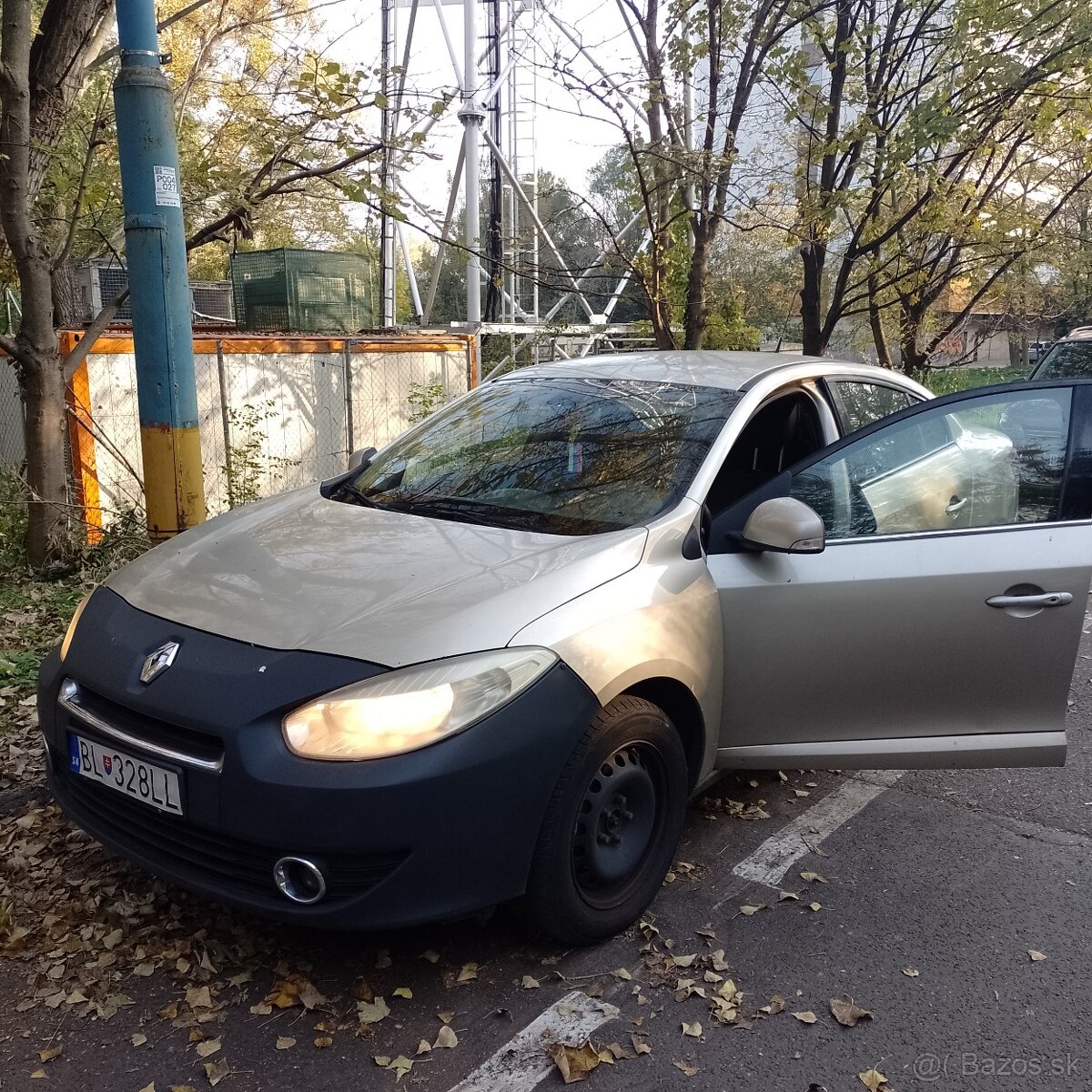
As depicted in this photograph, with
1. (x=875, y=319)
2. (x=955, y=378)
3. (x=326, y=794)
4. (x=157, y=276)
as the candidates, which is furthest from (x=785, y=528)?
(x=955, y=378)

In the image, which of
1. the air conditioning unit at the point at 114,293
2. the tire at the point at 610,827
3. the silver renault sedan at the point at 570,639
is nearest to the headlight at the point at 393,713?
the silver renault sedan at the point at 570,639

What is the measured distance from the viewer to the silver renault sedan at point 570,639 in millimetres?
2465

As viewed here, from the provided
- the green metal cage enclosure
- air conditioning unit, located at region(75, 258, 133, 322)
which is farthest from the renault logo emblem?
the green metal cage enclosure

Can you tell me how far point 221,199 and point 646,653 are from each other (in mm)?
5121

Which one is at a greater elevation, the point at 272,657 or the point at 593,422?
the point at 593,422

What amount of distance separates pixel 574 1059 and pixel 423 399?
8.71 metres

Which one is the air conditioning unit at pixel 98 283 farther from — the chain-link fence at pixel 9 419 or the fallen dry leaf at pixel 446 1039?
the fallen dry leaf at pixel 446 1039

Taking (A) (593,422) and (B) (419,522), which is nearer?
(B) (419,522)

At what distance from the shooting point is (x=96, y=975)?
282 centimetres

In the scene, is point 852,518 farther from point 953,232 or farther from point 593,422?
point 953,232

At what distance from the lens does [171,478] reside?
187 inches

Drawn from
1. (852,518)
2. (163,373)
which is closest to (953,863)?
(852,518)

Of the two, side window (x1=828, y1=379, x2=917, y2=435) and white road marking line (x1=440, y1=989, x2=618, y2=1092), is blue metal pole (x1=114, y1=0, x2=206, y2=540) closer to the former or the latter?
side window (x1=828, y1=379, x2=917, y2=435)

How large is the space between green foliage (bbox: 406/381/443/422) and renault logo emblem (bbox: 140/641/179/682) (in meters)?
7.09
